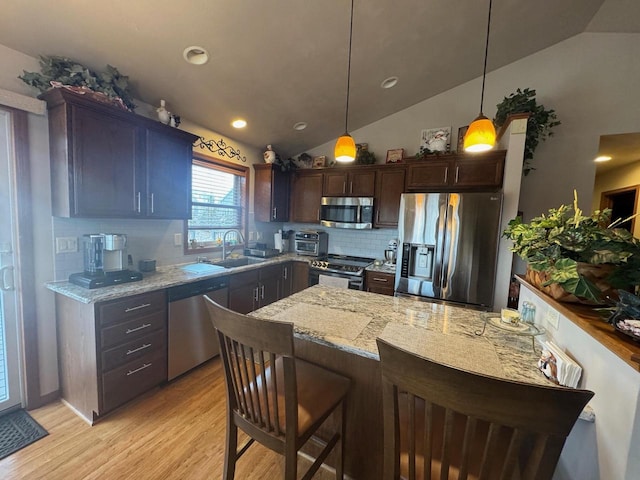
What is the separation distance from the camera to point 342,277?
3.42 metres

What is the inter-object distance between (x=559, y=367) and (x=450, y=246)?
1.87 metres

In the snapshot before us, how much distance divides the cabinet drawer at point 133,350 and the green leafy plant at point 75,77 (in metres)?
1.84

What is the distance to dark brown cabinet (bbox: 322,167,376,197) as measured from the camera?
3.64 meters

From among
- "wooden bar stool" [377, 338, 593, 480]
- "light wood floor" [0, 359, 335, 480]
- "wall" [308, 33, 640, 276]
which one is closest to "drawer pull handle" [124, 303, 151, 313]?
"light wood floor" [0, 359, 335, 480]

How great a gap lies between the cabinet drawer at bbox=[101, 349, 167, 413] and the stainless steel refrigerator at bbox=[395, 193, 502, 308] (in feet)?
7.86

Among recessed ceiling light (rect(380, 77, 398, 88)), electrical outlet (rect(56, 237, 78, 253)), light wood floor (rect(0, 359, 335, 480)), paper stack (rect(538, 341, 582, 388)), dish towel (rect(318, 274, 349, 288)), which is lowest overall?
light wood floor (rect(0, 359, 335, 480))

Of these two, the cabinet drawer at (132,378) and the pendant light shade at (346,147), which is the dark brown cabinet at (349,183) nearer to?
the pendant light shade at (346,147)

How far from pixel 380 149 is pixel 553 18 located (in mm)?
2067

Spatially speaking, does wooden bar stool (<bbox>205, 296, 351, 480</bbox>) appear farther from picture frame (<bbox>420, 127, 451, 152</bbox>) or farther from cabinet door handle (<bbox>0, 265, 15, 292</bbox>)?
picture frame (<bbox>420, 127, 451, 152</bbox>)

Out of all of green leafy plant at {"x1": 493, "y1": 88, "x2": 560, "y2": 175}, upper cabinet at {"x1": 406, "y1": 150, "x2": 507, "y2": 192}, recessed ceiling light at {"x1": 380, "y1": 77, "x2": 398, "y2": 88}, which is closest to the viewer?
green leafy plant at {"x1": 493, "y1": 88, "x2": 560, "y2": 175}

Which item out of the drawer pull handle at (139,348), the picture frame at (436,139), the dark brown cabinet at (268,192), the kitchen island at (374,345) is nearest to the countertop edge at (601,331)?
the kitchen island at (374,345)

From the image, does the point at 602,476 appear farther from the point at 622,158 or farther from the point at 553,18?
the point at 622,158

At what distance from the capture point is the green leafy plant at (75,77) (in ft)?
5.91

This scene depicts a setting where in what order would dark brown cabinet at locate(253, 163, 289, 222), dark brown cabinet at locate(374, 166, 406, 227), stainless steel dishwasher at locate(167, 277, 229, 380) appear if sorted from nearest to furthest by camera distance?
stainless steel dishwasher at locate(167, 277, 229, 380) < dark brown cabinet at locate(374, 166, 406, 227) < dark brown cabinet at locate(253, 163, 289, 222)
